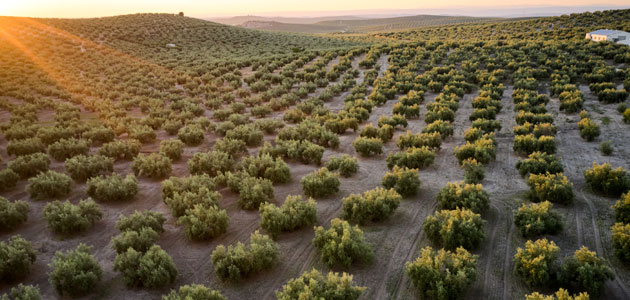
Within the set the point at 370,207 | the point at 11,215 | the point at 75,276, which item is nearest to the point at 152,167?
the point at 11,215

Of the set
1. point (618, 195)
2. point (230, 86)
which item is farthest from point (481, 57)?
point (618, 195)

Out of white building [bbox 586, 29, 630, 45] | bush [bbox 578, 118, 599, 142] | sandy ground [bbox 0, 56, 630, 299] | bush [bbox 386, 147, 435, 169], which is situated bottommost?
sandy ground [bbox 0, 56, 630, 299]

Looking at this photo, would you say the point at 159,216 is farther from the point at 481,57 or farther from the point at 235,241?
the point at 481,57

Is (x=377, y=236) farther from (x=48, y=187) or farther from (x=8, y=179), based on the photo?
(x=8, y=179)

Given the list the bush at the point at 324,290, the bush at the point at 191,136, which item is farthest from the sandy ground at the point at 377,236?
the bush at the point at 191,136

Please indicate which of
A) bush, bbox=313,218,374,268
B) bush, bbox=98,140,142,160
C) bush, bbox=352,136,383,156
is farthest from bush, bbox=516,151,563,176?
bush, bbox=98,140,142,160

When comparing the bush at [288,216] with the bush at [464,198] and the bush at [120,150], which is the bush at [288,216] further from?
the bush at [120,150]

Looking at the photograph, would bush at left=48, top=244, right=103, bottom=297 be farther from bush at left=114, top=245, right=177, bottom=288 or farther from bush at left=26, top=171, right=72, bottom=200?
bush at left=26, top=171, right=72, bottom=200
